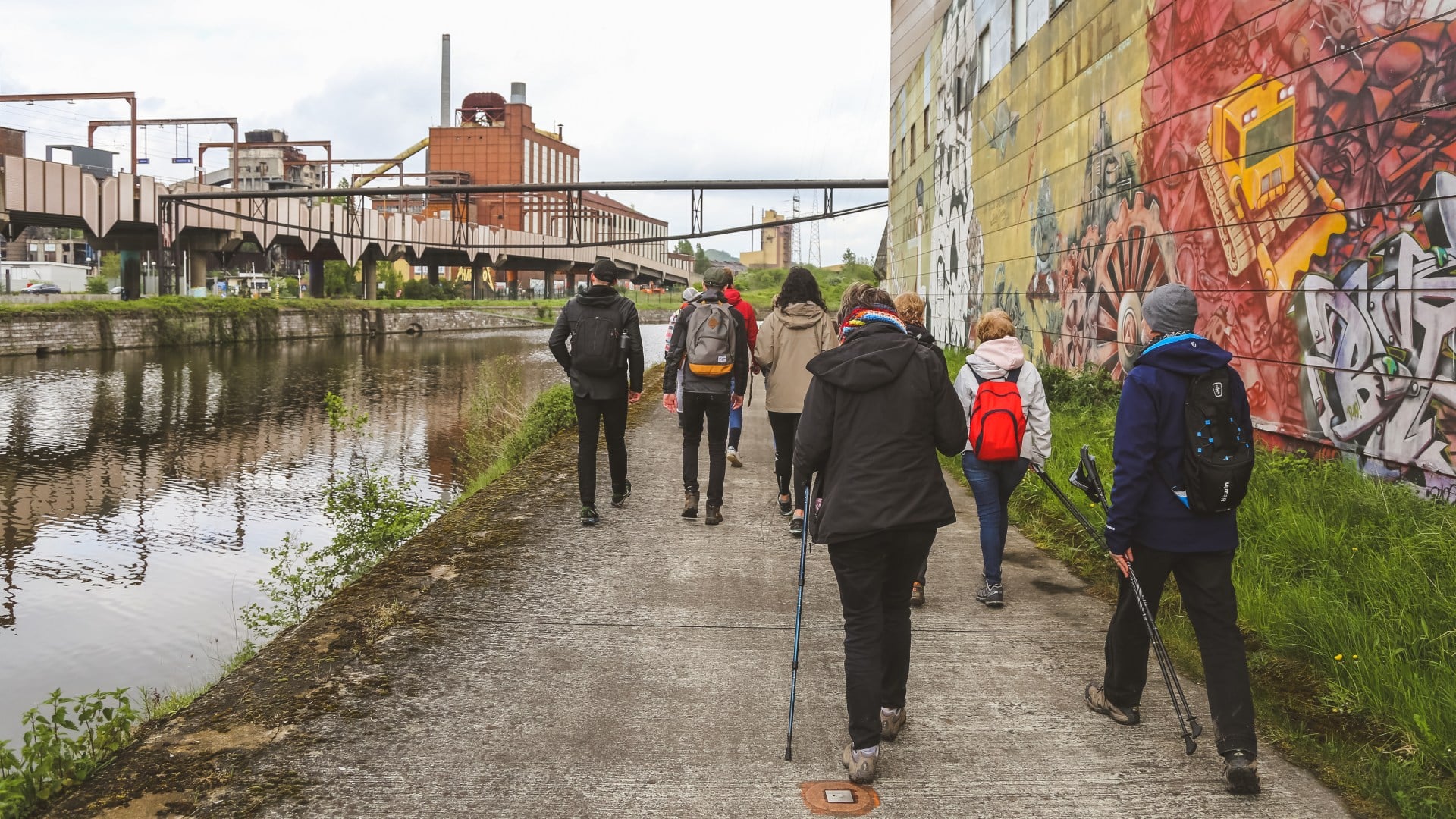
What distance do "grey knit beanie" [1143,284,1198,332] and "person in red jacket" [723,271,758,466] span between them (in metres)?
4.07

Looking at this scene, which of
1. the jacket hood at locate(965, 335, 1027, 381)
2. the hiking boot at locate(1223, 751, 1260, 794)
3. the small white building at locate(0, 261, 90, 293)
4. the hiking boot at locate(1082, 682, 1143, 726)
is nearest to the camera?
the hiking boot at locate(1223, 751, 1260, 794)

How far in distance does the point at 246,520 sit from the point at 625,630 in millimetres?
7484

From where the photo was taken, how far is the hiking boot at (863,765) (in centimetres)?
388

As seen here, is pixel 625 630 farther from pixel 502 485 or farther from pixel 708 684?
pixel 502 485

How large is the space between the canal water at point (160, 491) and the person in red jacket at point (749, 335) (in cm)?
390

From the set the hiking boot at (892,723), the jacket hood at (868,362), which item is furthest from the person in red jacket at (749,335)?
the hiking boot at (892,723)

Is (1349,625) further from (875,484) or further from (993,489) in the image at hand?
(875,484)

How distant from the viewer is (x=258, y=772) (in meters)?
3.87

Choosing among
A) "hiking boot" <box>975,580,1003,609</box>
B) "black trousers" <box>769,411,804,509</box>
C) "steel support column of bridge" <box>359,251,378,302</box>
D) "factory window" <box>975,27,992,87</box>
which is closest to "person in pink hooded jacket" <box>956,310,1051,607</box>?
"hiking boot" <box>975,580,1003,609</box>

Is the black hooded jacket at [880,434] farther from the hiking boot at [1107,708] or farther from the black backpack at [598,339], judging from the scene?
the black backpack at [598,339]

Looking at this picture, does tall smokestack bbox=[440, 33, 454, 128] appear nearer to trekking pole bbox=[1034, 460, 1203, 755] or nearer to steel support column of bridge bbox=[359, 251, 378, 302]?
steel support column of bridge bbox=[359, 251, 378, 302]

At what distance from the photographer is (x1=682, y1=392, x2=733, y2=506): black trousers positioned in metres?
8.23

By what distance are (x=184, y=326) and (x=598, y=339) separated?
34.3 metres

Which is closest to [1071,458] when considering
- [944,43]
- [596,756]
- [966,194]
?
[596,756]
